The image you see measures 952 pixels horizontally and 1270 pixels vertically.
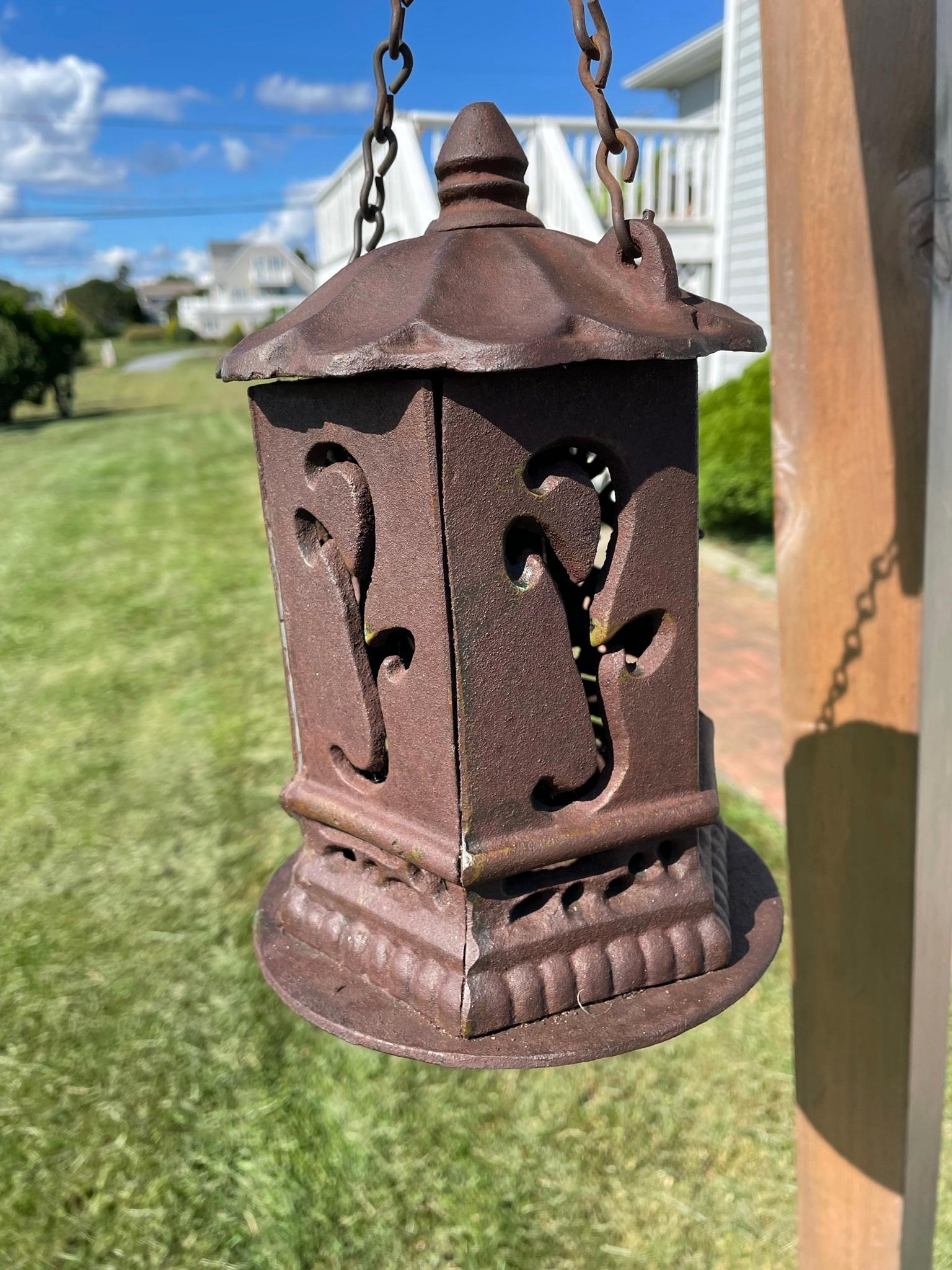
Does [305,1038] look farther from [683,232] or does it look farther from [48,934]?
[683,232]

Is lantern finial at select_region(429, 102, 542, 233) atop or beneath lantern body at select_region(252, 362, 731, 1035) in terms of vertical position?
atop

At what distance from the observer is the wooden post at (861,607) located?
4.13 feet

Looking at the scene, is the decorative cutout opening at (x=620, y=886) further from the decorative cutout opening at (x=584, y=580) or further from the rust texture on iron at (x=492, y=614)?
the decorative cutout opening at (x=584, y=580)

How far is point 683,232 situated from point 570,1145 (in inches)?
324

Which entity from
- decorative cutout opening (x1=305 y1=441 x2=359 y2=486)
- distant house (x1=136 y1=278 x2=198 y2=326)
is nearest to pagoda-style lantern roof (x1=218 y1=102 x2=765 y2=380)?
decorative cutout opening (x1=305 y1=441 x2=359 y2=486)

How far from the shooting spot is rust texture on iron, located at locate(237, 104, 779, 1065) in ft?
3.23

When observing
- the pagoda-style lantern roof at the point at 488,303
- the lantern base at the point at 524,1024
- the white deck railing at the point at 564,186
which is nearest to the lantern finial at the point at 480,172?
the pagoda-style lantern roof at the point at 488,303

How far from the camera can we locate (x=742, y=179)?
8195mm

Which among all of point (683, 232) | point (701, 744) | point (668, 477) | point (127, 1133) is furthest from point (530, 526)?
point (683, 232)

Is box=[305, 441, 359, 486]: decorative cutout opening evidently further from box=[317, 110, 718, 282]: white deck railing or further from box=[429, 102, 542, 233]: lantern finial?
box=[317, 110, 718, 282]: white deck railing

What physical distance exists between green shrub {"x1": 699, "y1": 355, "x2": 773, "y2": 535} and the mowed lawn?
3.58 metres

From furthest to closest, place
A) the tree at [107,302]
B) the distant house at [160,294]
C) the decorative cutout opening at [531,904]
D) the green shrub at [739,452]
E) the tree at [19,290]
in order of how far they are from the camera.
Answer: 1. the distant house at [160,294]
2. the tree at [107,302]
3. the tree at [19,290]
4. the green shrub at [739,452]
5. the decorative cutout opening at [531,904]

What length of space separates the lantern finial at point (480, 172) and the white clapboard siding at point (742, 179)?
24.9 feet

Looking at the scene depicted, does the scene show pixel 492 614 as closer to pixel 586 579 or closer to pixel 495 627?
pixel 495 627
